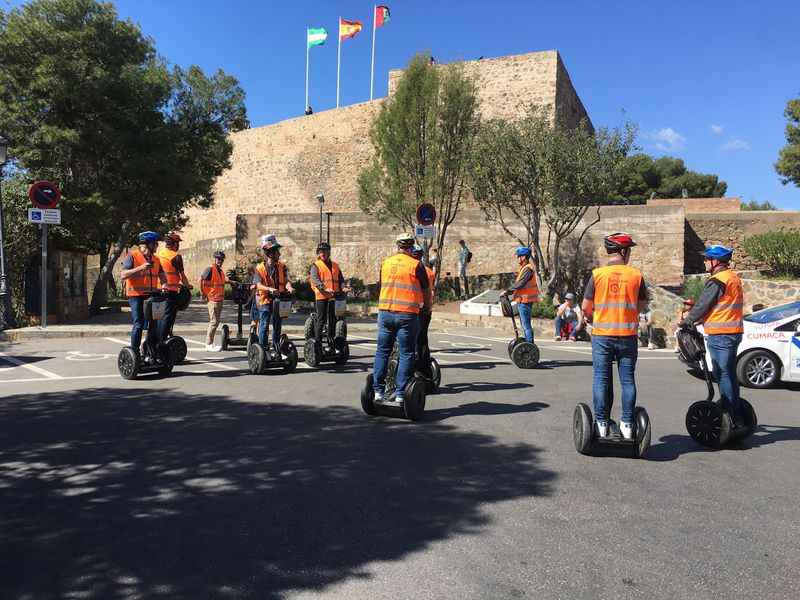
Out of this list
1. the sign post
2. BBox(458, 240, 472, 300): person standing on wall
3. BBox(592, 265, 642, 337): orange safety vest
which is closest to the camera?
BBox(592, 265, 642, 337): orange safety vest

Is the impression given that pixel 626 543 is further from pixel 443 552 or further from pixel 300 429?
pixel 300 429

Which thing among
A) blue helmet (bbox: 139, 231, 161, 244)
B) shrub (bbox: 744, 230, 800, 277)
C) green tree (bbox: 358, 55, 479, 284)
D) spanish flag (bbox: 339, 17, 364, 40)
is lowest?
blue helmet (bbox: 139, 231, 161, 244)

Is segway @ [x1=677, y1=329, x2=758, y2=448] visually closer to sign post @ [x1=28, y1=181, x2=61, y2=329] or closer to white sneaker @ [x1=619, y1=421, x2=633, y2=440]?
white sneaker @ [x1=619, y1=421, x2=633, y2=440]

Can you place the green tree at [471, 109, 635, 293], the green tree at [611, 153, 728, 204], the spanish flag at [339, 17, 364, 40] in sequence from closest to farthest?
the green tree at [471, 109, 635, 293] → the spanish flag at [339, 17, 364, 40] → the green tree at [611, 153, 728, 204]

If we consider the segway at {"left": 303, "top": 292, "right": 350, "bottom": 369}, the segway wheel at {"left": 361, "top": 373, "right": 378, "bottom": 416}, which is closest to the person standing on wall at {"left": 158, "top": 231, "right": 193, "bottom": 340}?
the segway at {"left": 303, "top": 292, "right": 350, "bottom": 369}

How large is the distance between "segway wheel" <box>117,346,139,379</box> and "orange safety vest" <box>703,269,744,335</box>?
6.75 m

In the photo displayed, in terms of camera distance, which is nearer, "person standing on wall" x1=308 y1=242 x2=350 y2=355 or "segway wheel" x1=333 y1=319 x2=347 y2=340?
"person standing on wall" x1=308 y1=242 x2=350 y2=355

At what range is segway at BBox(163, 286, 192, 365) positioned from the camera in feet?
29.7

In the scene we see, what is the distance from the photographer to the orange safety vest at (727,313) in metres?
5.74

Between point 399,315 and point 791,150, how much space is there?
34.5 metres

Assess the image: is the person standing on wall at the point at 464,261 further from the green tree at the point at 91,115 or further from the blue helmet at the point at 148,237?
the blue helmet at the point at 148,237

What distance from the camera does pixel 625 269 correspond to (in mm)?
5254

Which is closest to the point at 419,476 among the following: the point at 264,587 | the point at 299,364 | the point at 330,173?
the point at 264,587

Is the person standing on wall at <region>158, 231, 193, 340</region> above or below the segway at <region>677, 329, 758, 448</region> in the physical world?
above
